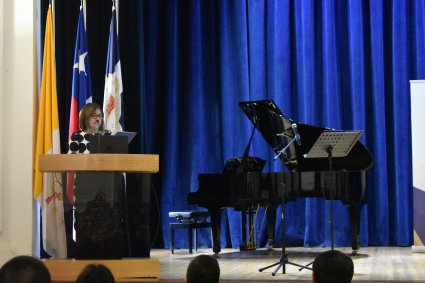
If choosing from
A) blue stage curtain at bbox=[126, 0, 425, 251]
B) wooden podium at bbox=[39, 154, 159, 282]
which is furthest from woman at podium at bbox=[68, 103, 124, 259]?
blue stage curtain at bbox=[126, 0, 425, 251]

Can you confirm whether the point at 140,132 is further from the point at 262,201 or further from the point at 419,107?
the point at 419,107

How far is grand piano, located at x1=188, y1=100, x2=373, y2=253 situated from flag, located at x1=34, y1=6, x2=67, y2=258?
1671mm

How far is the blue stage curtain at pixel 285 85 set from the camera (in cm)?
882

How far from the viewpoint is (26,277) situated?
2.25 metres

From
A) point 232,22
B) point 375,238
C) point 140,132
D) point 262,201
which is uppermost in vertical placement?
point 232,22

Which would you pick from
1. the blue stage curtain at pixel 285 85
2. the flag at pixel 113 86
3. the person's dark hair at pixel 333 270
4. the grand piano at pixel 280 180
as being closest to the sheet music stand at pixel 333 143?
the grand piano at pixel 280 180

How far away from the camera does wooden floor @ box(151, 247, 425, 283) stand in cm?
549

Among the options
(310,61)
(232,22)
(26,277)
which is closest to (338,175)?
(310,61)

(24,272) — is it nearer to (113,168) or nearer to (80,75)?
(113,168)

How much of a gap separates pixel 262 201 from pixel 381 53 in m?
2.90

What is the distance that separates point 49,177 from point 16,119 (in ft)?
1.74

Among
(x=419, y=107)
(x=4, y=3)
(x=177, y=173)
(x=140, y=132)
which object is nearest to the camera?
(x=4, y=3)

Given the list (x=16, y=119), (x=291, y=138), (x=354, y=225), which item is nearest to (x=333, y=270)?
(x=16, y=119)

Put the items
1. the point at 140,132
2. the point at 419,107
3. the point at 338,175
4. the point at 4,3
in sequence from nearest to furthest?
the point at 4,3
the point at 338,175
the point at 419,107
the point at 140,132
